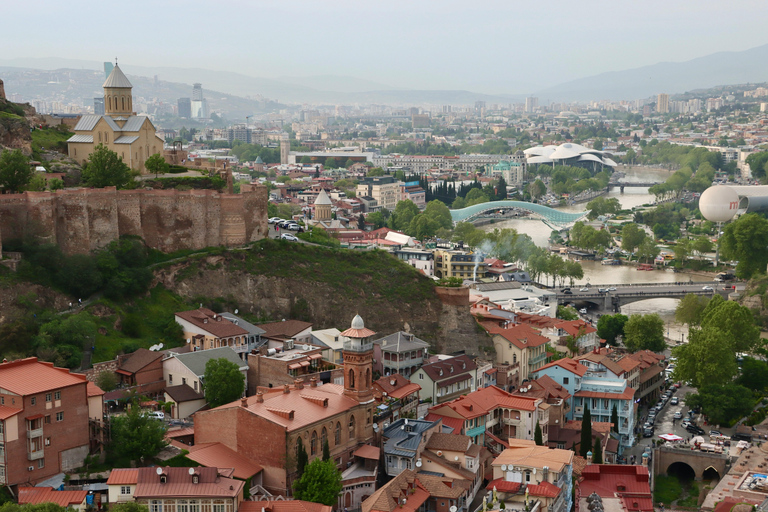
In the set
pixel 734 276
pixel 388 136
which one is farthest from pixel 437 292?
pixel 388 136

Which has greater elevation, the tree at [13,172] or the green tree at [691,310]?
the tree at [13,172]

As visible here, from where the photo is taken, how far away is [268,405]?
22750mm

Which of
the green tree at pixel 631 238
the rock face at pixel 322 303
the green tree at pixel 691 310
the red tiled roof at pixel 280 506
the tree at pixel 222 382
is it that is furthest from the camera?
the green tree at pixel 631 238

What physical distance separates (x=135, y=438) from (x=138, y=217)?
1111 centimetres

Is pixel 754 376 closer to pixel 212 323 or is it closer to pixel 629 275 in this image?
pixel 212 323

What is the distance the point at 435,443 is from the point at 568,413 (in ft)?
25.6

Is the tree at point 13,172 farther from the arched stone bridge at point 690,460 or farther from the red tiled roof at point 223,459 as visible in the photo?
the arched stone bridge at point 690,460

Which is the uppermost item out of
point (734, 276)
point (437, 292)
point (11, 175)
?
point (11, 175)

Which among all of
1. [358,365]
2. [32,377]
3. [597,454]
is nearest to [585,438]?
[597,454]

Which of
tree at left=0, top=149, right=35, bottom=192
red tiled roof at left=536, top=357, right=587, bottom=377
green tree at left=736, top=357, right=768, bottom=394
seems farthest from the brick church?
green tree at left=736, top=357, right=768, bottom=394

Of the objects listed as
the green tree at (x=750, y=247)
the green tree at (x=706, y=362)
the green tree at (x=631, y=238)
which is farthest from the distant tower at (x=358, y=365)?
the green tree at (x=631, y=238)

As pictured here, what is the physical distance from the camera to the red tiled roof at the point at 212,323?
27.9 metres

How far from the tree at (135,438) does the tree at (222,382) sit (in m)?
2.92

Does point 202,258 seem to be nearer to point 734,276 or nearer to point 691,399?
point 691,399
